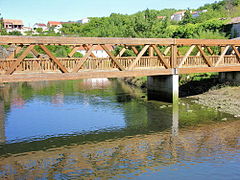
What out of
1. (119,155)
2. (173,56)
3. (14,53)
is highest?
(14,53)

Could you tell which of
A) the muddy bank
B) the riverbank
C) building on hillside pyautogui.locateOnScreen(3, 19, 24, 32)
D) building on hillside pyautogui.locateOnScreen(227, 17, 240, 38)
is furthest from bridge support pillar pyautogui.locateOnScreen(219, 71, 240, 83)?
building on hillside pyautogui.locateOnScreen(3, 19, 24, 32)

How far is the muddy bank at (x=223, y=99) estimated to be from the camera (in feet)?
70.3

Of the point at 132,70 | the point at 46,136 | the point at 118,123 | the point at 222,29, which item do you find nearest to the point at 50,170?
the point at 46,136

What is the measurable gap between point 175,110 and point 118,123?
5.27 m

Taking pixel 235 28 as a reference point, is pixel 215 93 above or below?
below

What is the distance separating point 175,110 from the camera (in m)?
22.0

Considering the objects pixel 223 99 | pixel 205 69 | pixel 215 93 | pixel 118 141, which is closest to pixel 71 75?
pixel 118 141

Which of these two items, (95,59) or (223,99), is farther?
(223,99)

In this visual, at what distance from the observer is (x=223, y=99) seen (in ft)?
78.3

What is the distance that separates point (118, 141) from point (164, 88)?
11162 millimetres

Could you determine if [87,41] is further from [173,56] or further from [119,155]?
[119,155]

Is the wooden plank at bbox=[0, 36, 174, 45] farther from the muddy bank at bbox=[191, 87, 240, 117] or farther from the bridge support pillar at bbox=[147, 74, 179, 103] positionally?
the muddy bank at bbox=[191, 87, 240, 117]

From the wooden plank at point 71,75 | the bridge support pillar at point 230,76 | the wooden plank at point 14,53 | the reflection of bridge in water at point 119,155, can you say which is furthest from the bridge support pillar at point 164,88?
the wooden plank at point 14,53

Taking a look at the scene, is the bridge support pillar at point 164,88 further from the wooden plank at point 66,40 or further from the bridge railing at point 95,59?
the wooden plank at point 66,40
